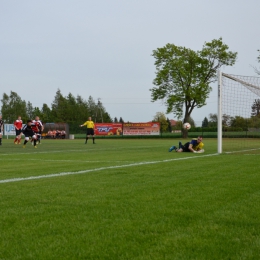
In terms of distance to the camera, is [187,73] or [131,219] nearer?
[131,219]

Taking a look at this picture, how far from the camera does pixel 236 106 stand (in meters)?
17.6

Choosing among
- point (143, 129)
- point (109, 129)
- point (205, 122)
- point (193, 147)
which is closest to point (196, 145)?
point (193, 147)

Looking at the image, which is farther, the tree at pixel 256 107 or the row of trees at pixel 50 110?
the row of trees at pixel 50 110

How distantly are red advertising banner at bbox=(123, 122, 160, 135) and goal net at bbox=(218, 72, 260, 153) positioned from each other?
33577 millimetres

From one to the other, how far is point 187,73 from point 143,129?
9072mm

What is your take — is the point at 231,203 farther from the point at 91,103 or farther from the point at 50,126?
the point at 91,103

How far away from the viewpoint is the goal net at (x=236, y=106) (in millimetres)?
16844

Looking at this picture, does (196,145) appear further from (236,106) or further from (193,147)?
(236,106)

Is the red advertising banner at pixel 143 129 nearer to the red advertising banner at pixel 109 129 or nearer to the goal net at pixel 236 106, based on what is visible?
the red advertising banner at pixel 109 129

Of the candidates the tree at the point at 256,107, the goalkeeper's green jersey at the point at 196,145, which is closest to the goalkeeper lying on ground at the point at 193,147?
the goalkeeper's green jersey at the point at 196,145

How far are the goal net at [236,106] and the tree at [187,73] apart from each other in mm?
34373

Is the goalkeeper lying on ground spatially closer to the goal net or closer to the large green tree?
the goal net

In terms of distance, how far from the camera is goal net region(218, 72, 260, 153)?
16.8m

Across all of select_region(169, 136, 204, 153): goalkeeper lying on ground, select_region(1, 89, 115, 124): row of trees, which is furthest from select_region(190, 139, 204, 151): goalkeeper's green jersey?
select_region(1, 89, 115, 124): row of trees
